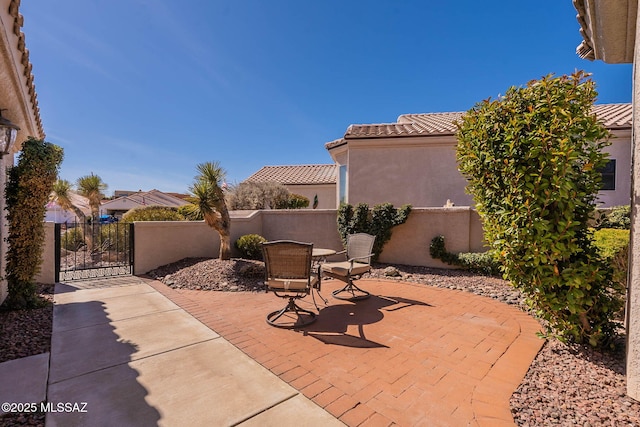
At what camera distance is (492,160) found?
12.7 ft

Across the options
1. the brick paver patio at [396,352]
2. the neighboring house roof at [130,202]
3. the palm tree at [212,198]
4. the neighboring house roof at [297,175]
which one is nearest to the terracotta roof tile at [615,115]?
the brick paver patio at [396,352]

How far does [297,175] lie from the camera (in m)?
23.4

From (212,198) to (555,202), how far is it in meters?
7.67

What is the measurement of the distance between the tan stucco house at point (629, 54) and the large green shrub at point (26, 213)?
880 cm

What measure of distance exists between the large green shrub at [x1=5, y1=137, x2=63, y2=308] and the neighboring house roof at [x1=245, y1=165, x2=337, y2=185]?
15216 millimetres

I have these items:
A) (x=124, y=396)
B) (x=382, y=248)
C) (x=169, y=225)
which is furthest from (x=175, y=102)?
(x=124, y=396)

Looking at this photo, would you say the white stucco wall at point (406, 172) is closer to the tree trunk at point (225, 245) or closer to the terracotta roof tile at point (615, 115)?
the terracotta roof tile at point (615, 115)

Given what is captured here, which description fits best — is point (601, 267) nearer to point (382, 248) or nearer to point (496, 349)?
point (496, 349)

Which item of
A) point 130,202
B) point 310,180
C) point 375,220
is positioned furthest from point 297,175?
point 130,202

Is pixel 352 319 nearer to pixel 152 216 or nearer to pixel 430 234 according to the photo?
pixel 430 234

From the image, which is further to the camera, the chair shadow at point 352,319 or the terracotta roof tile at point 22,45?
the chair shadow at point 352,319

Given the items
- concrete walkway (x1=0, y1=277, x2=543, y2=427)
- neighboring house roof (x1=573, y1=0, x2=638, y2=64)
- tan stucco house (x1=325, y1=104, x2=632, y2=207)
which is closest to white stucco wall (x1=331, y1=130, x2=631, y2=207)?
tan stucco house (x1=325, y1=104, x2=632, y2=207)

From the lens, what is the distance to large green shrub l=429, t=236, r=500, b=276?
8234mm

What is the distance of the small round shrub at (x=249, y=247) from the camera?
9555mm
